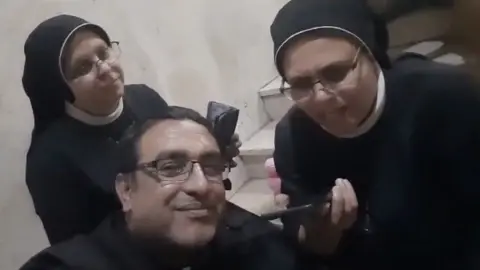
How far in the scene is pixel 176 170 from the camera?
3.18ft

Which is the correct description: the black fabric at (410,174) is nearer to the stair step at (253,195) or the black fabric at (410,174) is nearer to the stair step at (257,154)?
the stair step at (253,195)

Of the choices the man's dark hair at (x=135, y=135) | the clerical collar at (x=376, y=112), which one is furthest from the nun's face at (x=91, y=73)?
the clerical collar at (x=376, y=112)

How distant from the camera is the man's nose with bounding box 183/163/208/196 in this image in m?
0.94

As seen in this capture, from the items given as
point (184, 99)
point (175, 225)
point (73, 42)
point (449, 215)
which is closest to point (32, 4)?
point (73, 42)

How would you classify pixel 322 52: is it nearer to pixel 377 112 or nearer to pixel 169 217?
pixel 377 112

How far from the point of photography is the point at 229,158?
1.08 m

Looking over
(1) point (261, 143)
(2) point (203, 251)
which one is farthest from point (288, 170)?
(1) point (261, 143)

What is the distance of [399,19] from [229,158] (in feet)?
1.28

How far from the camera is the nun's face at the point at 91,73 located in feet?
4.27

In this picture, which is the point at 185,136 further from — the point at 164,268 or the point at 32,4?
the point at 32,4

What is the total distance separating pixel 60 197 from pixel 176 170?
0.44 metres

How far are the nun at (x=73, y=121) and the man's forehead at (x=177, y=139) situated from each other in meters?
0.28

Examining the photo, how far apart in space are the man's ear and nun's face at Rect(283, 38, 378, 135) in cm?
33

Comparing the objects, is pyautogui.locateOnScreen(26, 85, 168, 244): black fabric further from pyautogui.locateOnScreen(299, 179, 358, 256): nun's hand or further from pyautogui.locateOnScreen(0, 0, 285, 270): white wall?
pyautogui.locateOnScreen(299, 179, 358, 256): nun's hand
